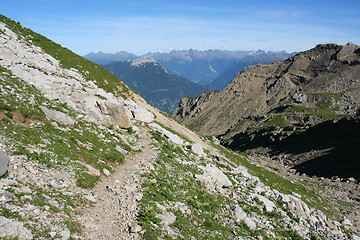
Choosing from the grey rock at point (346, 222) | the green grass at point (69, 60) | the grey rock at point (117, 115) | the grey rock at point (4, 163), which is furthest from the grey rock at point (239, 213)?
the green grass at point (69, 60)

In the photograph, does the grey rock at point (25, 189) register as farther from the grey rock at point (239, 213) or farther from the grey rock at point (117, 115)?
the grey rock at point (239, 213)

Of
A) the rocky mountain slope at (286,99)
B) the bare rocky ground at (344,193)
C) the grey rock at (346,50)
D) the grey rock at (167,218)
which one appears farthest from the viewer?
the grey rock at (346,50)

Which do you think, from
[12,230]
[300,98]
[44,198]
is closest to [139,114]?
[44,198]

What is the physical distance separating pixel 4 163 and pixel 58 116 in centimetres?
897

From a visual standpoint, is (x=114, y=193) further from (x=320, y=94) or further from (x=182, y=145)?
(x=320, y=94)

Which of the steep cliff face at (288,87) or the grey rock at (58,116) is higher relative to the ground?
the steep cliff face at (288,87)

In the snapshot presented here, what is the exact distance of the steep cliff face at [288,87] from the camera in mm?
133750

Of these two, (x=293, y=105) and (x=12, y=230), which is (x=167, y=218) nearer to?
(x=12, y=230)

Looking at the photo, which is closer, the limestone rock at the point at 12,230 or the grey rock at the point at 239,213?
the limestone rock at the point at 12,230

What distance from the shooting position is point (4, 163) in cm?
1153

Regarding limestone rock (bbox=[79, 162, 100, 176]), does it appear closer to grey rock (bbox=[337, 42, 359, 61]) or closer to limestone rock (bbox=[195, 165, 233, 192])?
limestone rock (bbox=[195, 165, 233, 192])

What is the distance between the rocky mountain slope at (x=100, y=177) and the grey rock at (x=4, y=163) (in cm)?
7

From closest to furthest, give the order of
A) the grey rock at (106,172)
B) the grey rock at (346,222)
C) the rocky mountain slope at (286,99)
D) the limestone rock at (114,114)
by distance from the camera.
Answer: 1. the grey rock at (106,172)
2. the limestone rock at (114,114)
3. the grey rock at (346,222)
4. the rocky mountain slope at (286,99)

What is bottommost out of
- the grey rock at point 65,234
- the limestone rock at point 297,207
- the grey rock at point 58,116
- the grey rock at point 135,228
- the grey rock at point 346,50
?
the limestone rock at point 297,207
